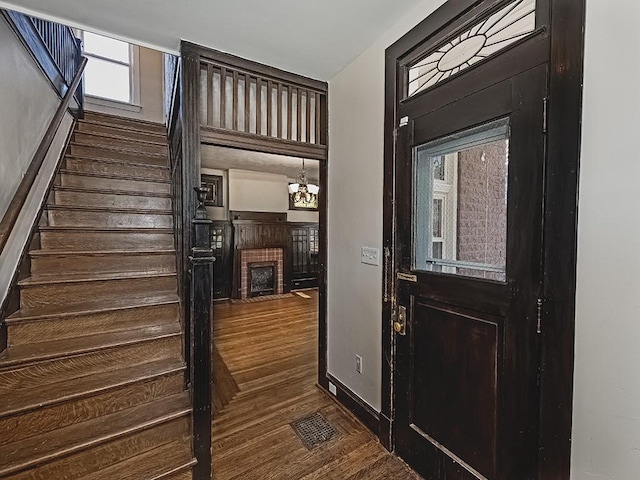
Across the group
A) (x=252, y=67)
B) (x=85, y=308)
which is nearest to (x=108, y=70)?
(x=252, y=67)

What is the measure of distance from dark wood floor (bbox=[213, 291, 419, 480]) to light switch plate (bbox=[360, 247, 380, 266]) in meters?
1.12

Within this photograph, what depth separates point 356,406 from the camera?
7.04 ft

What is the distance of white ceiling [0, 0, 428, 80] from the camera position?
161cm

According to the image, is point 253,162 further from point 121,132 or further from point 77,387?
point 77,387

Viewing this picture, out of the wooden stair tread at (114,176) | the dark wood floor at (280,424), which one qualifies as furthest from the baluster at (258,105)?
the dark wood floor at (280,424)

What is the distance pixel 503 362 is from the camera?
1.29m

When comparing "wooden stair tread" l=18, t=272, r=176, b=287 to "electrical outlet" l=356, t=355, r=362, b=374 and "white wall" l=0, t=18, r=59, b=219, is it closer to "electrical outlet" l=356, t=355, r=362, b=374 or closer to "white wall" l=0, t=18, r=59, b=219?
"white wall" l=0, t=18, r=59, b=219

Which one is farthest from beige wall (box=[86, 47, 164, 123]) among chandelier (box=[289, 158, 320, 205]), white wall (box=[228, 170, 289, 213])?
chandelier (box=[289, 158, 320, 205])

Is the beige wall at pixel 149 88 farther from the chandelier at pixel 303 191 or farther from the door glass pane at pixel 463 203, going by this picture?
the door glass pane at pixel 463 203

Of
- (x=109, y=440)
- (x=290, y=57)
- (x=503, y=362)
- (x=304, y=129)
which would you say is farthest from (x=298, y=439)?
(x=290, y=57)

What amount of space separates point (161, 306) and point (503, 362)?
2100mm

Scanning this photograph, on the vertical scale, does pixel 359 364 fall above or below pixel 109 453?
above

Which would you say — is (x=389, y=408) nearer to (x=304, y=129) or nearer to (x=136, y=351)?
(x=136, y=351)

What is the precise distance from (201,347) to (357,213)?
50.6 inches
